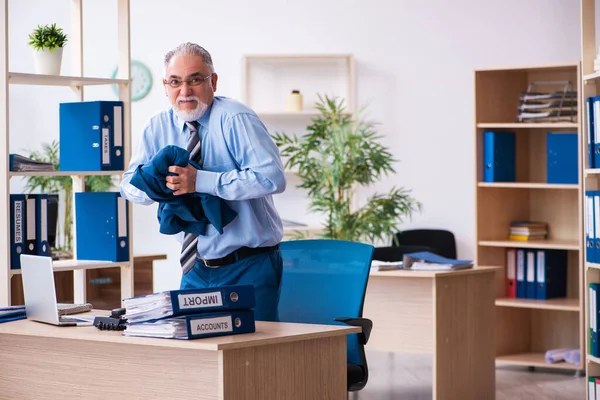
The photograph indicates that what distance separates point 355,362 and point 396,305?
1404mm

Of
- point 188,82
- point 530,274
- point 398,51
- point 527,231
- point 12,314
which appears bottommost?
point 530,274

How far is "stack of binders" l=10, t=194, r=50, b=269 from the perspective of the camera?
4121 mm

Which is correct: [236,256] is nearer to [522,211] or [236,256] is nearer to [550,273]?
[550,273]

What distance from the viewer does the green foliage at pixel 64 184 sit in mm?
7312

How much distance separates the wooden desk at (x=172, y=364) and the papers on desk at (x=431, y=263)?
226cm

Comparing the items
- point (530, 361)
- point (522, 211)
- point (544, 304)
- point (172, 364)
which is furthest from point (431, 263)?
point (172, 364)

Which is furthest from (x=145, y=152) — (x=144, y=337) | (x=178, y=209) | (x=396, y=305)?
(x=396, y=305)

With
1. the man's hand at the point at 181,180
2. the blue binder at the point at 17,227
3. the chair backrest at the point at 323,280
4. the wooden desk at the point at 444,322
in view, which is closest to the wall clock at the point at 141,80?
the wooden desk at the point at 444,322

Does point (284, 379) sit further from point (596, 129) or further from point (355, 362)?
point (596, 129)

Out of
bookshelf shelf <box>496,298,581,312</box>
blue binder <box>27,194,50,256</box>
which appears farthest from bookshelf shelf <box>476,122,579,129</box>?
blue binder <box>27,194,50,256</box>

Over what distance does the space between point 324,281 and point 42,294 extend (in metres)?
1.37

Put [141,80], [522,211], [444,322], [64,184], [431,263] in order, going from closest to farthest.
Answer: [444,322], [431,263], [522,211], [64,184], [141,80]

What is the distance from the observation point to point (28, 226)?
419 cm

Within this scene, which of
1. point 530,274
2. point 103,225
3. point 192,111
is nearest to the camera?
point 192,111
